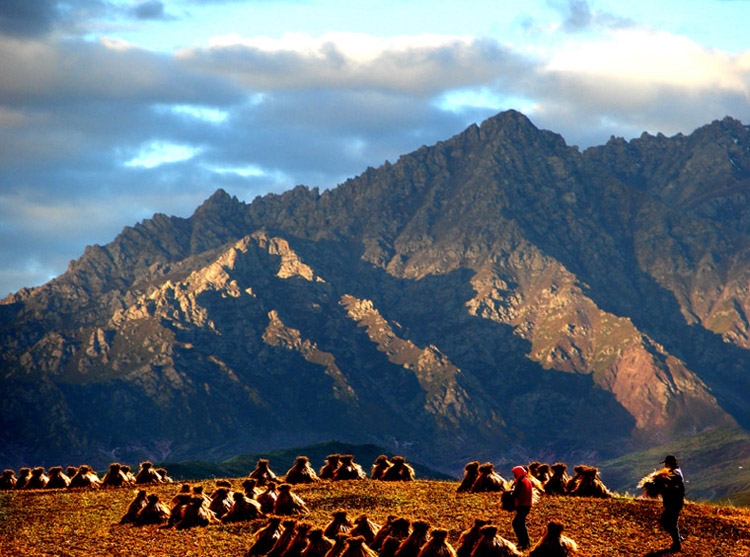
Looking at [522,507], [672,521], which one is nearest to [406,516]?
[522,507]

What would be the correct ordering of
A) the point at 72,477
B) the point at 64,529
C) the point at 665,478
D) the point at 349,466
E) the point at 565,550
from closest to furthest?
the point at 565,550 → the point at 665,478 → the point at 64,529 → the point at 349,466 → the point at 72,477

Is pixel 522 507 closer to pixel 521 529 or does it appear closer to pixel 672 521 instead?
pixel 521 529

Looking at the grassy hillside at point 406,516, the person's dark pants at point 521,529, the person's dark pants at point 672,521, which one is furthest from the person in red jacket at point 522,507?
the person's dark pants at point 672,521

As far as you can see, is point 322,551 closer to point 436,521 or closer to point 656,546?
point 436,521

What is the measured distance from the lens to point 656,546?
45969mm

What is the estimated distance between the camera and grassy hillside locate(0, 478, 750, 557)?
47062 mm

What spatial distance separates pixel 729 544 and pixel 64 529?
35.4m

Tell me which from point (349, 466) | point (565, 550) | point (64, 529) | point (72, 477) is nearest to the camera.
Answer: point (565, 550)

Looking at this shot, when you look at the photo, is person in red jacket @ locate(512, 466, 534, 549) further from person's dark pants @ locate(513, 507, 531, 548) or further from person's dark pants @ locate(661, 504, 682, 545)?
person's dark pants @ locate(661, 504, 682, 545)

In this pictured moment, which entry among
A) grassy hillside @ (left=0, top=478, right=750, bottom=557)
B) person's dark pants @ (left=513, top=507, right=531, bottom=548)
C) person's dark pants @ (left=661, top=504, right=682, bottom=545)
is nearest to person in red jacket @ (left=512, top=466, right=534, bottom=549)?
person's dark pants @ (left=513, top=507, right=531, bottom=548)

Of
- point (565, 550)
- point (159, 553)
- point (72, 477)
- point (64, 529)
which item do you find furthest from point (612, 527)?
point (72, 477)

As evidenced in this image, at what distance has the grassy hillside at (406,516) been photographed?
47.1 metres

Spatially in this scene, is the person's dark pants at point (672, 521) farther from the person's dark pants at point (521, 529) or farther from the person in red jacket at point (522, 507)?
the person's dark pants at point (521, 529)

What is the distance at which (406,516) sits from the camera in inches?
2058
